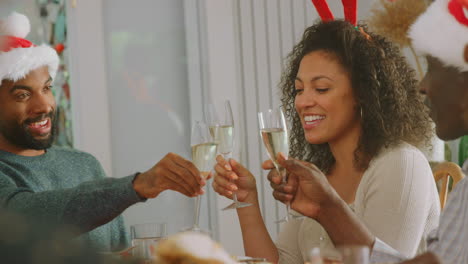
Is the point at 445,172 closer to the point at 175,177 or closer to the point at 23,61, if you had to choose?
the point at 175,177

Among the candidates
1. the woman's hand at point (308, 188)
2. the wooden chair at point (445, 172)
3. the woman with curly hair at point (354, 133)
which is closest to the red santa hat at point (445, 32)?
the woman's hand at point (308, 188)

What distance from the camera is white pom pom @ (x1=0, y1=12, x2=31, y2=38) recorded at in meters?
2.18

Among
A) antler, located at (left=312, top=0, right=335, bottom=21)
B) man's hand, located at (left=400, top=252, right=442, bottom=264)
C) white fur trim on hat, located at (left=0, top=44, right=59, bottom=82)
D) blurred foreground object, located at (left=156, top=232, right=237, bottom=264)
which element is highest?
antler, located at (left=312, top=0, right=335, bottom=21)

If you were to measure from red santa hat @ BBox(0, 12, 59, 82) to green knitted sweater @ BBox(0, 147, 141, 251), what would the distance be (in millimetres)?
279

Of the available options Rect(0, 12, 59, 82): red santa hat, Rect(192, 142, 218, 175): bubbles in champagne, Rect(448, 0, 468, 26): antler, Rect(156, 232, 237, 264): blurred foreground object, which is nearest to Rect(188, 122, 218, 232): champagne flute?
Rect(192, 142, 218, 175): bubbles in champagne

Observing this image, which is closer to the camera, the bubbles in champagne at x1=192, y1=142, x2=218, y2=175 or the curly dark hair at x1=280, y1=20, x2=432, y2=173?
the bubbles in champagne at x1=192, y1=142, x2=218, y2=175

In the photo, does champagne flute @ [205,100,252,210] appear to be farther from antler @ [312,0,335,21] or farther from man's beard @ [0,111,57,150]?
man's beard @ [0,111,57,150]

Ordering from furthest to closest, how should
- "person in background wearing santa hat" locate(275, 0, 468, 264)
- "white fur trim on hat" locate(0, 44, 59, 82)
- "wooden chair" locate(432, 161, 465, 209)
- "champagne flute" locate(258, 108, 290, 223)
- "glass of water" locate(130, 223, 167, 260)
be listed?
"white fur trim on hat" locate(0, 44, 59, 82)
"wooden chair" locate(432, 161, 465, 209)
"champagne flute" locate(258, 108, 290, 223)
"glass of water" locate(130, 223, 167, 260)
"person in background wearing santa hat" locate(275, 0, 468, 264)

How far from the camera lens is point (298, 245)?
194cm

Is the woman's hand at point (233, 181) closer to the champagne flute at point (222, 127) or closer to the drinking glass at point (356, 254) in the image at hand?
the champagne flute at point (222, 127)

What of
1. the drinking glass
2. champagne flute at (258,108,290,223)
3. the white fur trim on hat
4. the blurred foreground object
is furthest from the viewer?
the white fur trim on hat

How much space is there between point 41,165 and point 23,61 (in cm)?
36

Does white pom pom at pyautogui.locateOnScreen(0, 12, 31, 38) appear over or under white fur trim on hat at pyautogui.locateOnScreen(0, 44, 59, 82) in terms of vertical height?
over

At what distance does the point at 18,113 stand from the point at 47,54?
0.82ft
